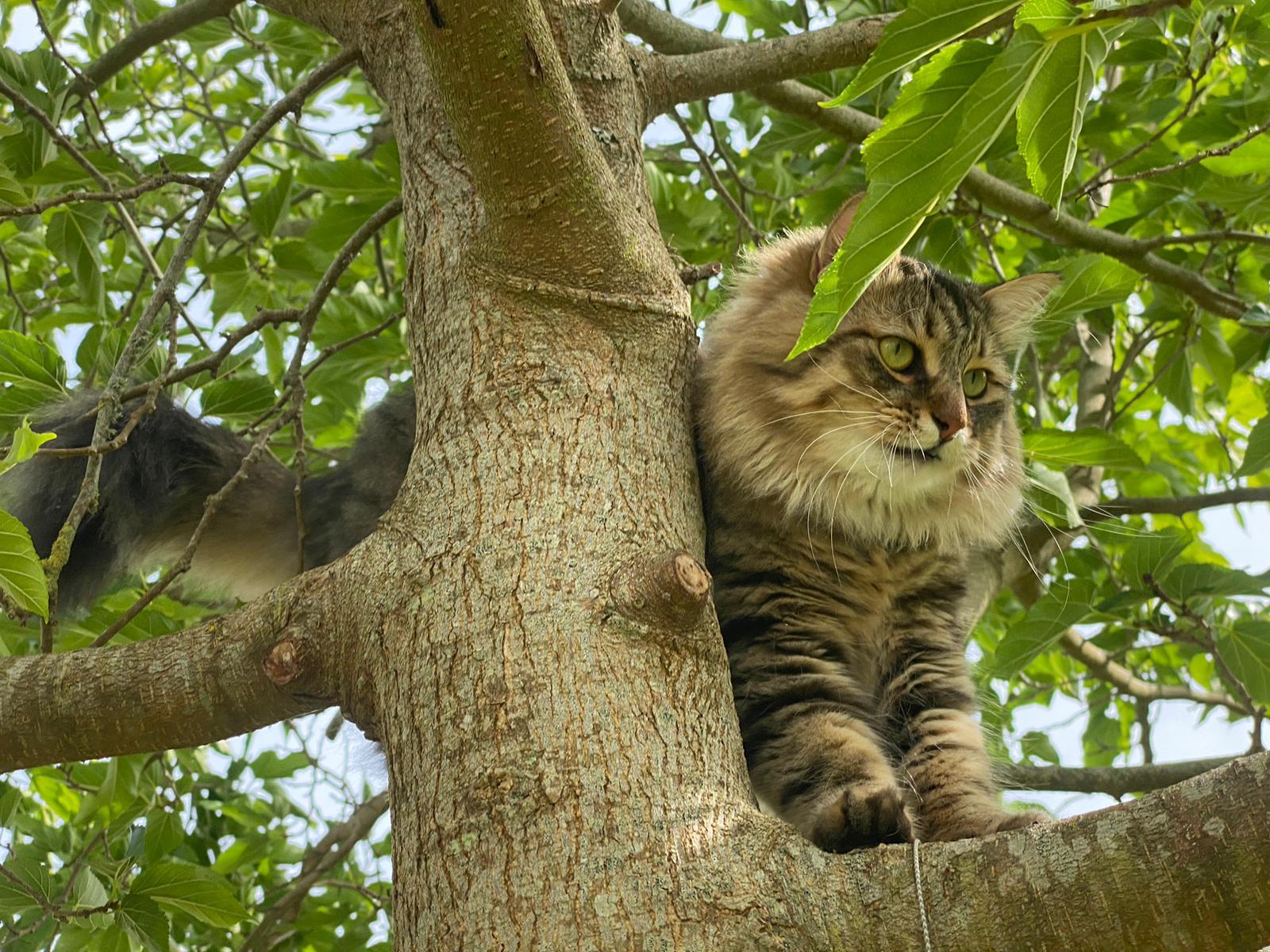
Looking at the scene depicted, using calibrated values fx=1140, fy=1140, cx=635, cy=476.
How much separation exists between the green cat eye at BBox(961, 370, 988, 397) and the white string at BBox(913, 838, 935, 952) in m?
1.50

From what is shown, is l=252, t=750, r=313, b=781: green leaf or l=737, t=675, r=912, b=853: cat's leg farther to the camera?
l=252, t=750, r=313, b=781: green leaf

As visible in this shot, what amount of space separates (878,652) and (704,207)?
55.8 inches

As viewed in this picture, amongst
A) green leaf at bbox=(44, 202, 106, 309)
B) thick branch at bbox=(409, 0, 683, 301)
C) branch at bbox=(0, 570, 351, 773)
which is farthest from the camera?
green leaf at bbox=(44, 202, 106, 309)

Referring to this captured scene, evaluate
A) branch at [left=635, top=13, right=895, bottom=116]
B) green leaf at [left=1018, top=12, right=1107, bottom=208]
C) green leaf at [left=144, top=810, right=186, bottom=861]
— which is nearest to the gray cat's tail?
green leaf at [left=144, top=810, right=186, bottom=861]

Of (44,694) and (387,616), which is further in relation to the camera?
(44,694)

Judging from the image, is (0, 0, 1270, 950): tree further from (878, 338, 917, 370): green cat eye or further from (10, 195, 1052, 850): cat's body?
(878, 338, 917, 370): green cat eye

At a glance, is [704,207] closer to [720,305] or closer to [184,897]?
[720,305]

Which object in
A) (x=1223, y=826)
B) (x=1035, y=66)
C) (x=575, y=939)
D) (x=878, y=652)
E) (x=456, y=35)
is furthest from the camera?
(x=878, y=652)

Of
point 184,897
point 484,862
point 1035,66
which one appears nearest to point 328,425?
point 184,897

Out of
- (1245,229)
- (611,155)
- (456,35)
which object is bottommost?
(456,35)

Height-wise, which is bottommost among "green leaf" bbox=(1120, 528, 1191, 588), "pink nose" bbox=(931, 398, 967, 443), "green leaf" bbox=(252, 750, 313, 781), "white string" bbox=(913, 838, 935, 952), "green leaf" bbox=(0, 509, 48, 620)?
"white string" bbox=(913, 838, 935, 952)

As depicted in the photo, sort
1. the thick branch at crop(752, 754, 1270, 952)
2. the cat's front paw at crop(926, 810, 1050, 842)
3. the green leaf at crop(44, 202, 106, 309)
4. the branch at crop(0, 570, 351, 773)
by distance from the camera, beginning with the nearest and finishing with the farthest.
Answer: the thick branch at crop(752, 754, 1270, 952)
the branch at crop(0, 570, 351, 773)
the cat's front paw at crop(926, 810, 1050, 842)
the green leaf at crop(44, 202, 106, 309)

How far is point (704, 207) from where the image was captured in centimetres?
324

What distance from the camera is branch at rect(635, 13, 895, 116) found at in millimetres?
2318
